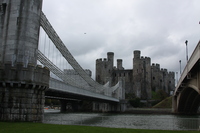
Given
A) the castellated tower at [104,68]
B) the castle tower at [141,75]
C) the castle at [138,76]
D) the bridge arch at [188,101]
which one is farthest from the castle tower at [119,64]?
the bridge arch at [188,101]

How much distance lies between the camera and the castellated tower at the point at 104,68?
233ft

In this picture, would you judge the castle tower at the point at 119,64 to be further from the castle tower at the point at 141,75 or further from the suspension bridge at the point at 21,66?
the suspension bridge at the point at 21,66

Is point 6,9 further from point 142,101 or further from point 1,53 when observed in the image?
point 142,101

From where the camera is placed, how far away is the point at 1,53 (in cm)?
1365

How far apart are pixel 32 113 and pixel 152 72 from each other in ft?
211

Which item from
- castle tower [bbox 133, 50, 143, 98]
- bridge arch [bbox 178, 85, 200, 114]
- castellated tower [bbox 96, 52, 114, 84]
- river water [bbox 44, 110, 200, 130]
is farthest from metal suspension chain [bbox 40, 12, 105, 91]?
castellated tower [bbox 96, 52, 114, 84]

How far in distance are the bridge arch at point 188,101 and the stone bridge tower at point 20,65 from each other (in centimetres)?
2533

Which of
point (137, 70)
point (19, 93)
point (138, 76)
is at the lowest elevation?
point (19, 93)

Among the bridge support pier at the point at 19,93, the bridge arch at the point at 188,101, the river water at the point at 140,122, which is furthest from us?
the bridge arch at the point at 188,101

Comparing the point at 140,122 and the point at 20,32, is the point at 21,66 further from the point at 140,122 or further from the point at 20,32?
the point at 140,122

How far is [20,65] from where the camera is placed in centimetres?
1271

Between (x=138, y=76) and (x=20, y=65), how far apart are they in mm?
57643


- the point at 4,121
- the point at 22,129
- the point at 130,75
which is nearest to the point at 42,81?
the point at 4,121

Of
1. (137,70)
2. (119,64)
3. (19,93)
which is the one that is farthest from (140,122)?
(119,64)
